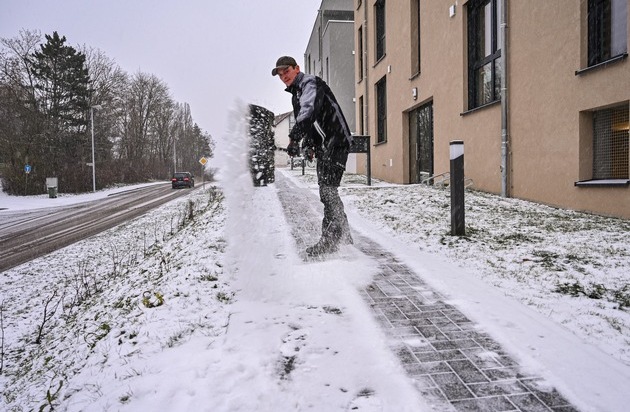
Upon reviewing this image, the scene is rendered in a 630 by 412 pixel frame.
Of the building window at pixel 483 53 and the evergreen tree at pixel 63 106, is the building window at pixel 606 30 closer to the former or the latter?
the building window at pixel 483 53

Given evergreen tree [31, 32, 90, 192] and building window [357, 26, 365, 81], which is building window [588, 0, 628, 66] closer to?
building window [357, 26, 365, 81]

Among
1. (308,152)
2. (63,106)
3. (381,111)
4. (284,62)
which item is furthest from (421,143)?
(63,106)

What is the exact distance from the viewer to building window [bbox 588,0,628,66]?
6.58m

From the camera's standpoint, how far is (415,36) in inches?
552

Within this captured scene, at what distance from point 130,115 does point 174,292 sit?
52736mm

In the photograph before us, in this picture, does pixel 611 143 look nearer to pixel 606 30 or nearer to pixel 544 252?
pixel 606 30

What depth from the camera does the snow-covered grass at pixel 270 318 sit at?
2.32m

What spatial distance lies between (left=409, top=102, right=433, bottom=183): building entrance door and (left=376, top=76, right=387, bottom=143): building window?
302 cm

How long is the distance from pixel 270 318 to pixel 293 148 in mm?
1851

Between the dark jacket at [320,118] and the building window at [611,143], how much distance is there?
15.6 ft

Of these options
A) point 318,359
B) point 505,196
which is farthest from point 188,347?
point 505,196

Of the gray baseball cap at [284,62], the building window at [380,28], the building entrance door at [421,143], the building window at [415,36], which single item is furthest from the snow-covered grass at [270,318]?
the building window at [380,28]

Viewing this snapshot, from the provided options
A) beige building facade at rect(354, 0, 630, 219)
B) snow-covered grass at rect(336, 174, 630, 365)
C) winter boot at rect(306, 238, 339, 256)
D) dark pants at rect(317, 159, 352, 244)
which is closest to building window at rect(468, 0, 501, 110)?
beige building facade at rect(354, 0, 630, 219)

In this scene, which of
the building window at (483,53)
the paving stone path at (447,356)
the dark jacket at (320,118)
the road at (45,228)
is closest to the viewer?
the paving stone path at (447,356)
